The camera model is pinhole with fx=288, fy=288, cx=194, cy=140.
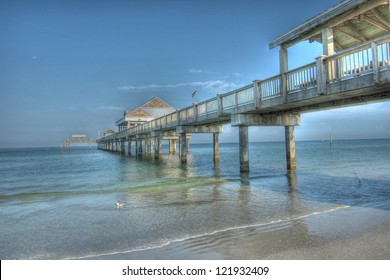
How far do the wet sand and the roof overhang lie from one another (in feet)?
22.8

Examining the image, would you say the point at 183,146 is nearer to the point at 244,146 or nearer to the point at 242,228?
the point at 244,146

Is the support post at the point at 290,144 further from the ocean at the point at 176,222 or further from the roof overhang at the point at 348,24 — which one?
the ocean at the point at 176,222

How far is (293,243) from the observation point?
16.9ft

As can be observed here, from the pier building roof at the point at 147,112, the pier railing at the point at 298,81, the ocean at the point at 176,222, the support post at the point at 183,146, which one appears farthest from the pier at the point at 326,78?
the pier building roof at the point at 147,112

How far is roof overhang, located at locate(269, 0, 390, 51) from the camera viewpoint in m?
9.66

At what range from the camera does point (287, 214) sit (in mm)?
7582

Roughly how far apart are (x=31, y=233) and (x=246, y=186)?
8.87 metres

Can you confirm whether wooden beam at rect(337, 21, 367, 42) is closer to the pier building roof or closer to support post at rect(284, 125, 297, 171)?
support post at rect(284, 125, 297, 171)

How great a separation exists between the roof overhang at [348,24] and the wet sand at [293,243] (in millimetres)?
6939

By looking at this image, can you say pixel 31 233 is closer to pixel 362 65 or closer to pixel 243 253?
pixel 243 253

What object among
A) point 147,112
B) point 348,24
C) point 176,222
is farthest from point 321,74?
point 147,112

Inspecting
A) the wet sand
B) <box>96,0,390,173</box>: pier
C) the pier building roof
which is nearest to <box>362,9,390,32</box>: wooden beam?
<box>96,0,390,173</box>: pier

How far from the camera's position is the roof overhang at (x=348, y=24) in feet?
31.7
